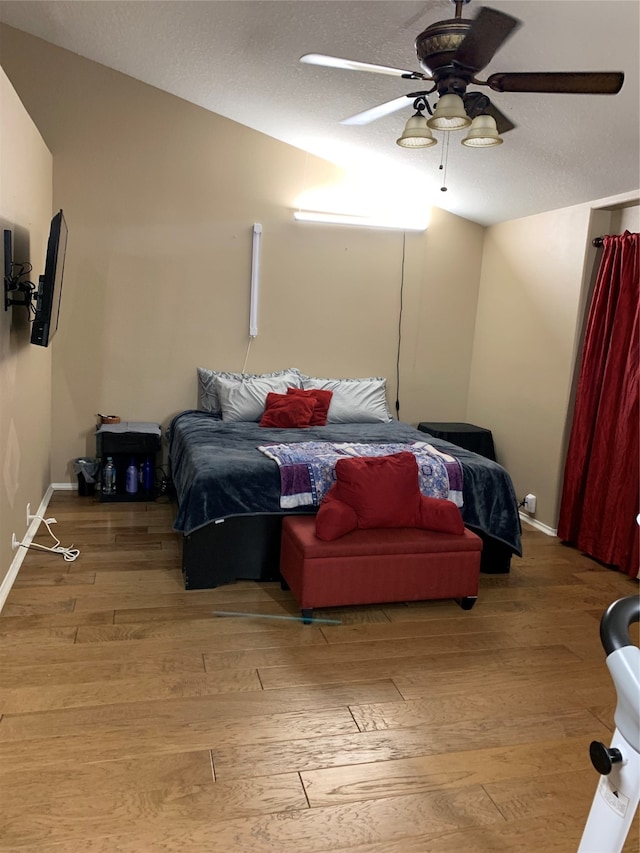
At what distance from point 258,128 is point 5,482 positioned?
3.22 meters

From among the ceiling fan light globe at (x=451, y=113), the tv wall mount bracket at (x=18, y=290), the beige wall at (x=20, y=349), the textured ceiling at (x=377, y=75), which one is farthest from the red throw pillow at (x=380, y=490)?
the textured ceiling at (x=377, y=75)

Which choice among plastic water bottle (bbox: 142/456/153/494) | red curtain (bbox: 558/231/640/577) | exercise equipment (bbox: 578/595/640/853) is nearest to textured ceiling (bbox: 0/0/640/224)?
red curtain (bbox: 558/231/640/577)

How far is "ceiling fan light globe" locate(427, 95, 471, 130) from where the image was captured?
2338 mm

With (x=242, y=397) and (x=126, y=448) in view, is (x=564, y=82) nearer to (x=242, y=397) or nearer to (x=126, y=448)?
(x=242, y=397)

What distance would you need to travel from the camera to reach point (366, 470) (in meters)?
3.19

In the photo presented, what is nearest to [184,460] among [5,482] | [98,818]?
[5,482]

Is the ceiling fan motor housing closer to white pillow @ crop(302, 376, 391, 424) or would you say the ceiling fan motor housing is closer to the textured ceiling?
the textured ceiling

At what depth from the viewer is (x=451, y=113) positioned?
234cm

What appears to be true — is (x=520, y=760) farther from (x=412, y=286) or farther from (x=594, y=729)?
(x=412, y=286)

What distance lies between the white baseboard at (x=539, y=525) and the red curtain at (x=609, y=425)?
0.60 ft

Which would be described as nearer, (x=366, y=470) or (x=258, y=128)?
(x=366, y=470)

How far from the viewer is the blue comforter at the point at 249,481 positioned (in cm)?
335

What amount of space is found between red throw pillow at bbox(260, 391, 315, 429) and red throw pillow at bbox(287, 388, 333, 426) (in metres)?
0.06

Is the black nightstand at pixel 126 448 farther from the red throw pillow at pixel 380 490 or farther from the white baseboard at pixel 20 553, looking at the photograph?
the red throw pillow at pixel 380 490
